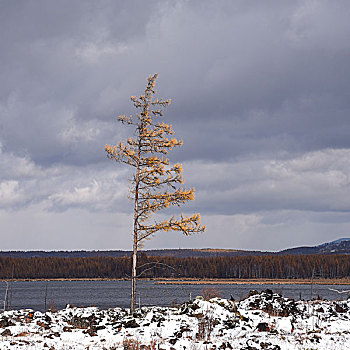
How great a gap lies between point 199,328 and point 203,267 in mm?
166728

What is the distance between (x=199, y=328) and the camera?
19312 mm

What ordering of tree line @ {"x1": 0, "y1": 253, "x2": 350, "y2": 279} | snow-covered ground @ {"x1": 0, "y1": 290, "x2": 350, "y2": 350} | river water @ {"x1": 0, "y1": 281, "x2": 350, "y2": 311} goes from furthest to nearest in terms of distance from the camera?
1. tree line @ {"x1": 0, "y1": 253, "x2": 350, "y2": 279}
2. river water @ {"x1": 0, "y1": 281, "x2": 350, "y2": 311}
3. snow-covered ground @ {"x1": 0, "y1": 290, "x2": 350, "y2": 350}

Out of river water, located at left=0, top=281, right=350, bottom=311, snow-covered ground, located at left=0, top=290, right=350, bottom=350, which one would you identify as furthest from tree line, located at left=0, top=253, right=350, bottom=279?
snow-covered ground, located at left=0, top=290, right=350, bottom=350

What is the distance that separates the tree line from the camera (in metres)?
172

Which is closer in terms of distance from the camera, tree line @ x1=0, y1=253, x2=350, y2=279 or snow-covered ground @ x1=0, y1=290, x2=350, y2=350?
snow-covered ground @ x1=0, y1=290, x2=350, y2=350

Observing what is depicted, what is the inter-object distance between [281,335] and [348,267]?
545 ft

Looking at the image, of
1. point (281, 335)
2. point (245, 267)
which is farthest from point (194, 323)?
point (245, 267)

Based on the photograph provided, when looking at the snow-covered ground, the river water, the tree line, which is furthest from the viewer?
the tree line

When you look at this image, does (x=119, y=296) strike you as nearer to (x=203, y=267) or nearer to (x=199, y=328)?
(x=199, y=328)

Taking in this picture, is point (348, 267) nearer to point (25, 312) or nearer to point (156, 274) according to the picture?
point (156, 274)

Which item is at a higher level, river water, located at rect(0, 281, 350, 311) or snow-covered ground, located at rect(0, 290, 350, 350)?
snow-covered ground, located at rect(0, 290, 350, 350)

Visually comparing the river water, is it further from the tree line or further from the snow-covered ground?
the tree line

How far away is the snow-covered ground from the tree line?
466 ft

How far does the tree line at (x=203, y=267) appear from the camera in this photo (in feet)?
565
